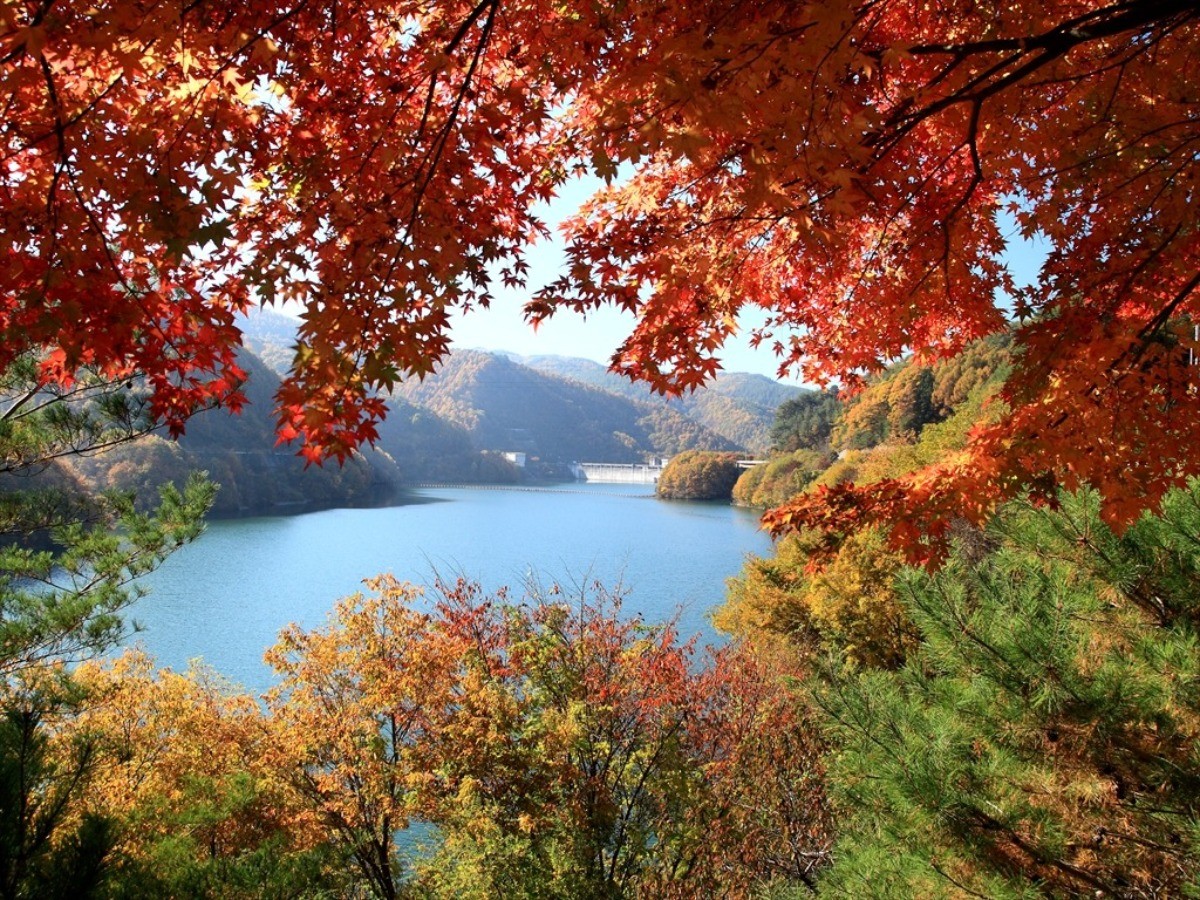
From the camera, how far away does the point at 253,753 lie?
792 cm

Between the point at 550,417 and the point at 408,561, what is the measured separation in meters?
75.9

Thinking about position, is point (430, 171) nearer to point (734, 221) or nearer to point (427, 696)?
point (734, 221)

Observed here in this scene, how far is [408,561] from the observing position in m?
26.4

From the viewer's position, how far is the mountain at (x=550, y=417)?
94438mm

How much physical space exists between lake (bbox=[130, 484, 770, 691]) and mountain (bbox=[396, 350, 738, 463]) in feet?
151

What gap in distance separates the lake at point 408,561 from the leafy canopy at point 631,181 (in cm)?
576

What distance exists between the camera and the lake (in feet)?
53.5

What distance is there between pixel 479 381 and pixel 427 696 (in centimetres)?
10436

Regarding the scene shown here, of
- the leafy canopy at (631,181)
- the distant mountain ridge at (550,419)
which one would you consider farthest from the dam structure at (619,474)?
the leafy canopy at (631,181)

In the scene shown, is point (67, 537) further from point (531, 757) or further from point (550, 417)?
point (550, 417)

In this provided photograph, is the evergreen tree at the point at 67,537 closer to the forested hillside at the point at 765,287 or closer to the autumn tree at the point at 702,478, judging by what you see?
the forested hillside at the point at 765,287

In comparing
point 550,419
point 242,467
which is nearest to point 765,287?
point 242,467

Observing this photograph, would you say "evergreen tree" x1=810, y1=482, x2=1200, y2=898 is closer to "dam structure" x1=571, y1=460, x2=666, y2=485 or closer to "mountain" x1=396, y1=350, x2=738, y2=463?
"dam structure" x1=571, y1=460, x2=666, y2=485

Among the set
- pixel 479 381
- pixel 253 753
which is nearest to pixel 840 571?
pixel 253 753
